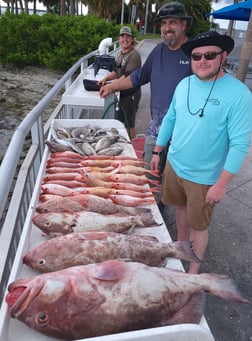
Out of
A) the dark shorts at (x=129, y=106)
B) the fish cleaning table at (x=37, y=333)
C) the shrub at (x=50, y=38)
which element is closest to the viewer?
the fish cleaning table at (x=37, y=333)

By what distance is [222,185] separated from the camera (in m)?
2.38

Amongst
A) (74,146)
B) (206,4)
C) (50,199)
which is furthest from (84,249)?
(206,4)

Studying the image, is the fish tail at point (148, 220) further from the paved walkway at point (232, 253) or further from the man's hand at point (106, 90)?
the man's hand at point (106, 90)

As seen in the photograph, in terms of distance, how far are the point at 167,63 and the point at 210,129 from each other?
132 cm

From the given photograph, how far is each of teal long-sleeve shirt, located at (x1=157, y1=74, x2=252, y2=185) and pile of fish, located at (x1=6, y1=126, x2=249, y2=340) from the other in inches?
20.9

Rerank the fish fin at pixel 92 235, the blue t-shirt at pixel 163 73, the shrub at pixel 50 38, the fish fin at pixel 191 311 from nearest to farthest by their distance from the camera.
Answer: the fish fin at pixel 191 311
the fish fin at pixel 92 235
the blue t-shirt at pixel 163 73
the shrub at pixel 50 38

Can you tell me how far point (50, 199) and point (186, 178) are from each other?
1.20 metres

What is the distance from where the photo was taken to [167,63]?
11.1 ft

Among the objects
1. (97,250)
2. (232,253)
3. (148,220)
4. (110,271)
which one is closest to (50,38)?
(232,253)

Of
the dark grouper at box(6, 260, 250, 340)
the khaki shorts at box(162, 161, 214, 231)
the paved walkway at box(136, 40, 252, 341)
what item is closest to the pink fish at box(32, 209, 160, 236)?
the dark grouper at box(6, 260, 250, 340)

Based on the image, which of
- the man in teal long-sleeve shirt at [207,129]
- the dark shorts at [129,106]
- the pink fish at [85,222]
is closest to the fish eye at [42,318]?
the pink fish at [85,222]

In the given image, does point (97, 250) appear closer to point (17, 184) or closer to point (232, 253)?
point (17, 184)

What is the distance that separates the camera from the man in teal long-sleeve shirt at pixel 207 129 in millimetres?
2266

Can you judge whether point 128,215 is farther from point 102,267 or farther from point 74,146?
point 74,146
